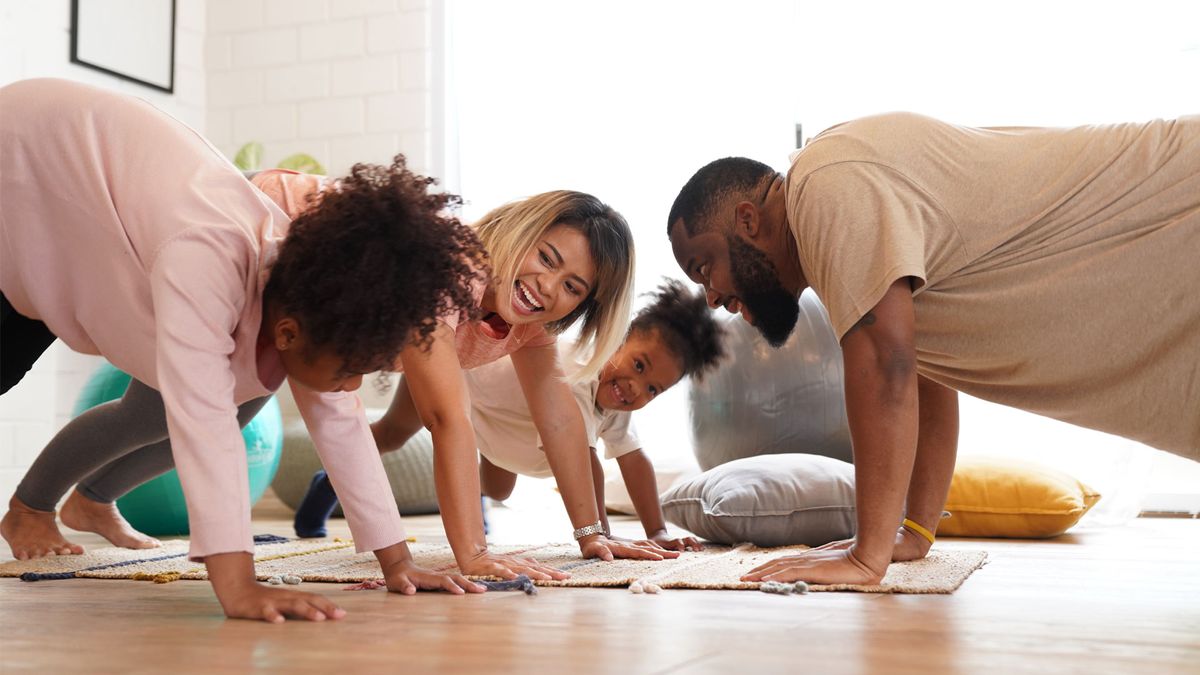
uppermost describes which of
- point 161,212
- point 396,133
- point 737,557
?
point 396,133

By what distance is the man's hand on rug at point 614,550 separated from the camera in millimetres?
2074

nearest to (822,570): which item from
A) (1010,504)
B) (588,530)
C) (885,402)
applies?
(885,402)

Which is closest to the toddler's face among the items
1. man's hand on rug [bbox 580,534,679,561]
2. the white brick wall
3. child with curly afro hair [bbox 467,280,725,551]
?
child with curly afro hair [bbox 467,280,725,551]

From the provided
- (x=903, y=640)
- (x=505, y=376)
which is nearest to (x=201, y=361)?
(x=903, y=640)

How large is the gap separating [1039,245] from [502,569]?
91 cm

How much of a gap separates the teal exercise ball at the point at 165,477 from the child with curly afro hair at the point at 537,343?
3.65 feet

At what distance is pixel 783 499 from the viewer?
7.54ft

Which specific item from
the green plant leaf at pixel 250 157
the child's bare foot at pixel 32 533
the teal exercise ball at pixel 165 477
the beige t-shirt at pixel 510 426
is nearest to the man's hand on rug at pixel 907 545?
the beige t-shirt at pixel 510 426

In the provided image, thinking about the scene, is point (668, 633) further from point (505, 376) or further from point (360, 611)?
point (505, 376)

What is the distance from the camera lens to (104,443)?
2213 millimetres

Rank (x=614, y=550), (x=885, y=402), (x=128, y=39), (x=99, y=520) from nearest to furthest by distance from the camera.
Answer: (x=885, y=402)
(x=614, y=550)
(x=99, y=520)
(x=128, y=39)

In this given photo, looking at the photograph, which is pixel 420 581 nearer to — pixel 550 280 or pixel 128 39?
pixel 550 280

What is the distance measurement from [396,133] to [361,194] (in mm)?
3147

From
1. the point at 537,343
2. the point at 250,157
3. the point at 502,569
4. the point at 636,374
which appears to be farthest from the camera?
the point at 250,157
